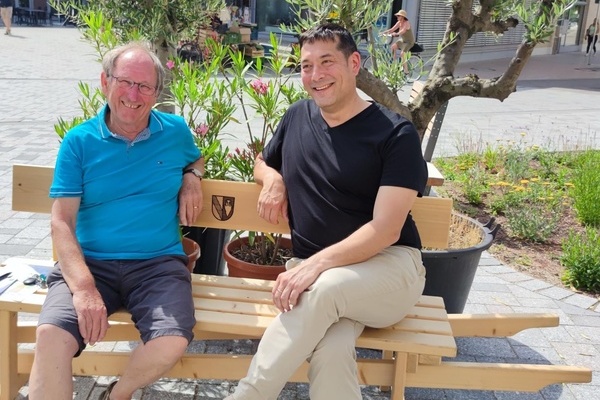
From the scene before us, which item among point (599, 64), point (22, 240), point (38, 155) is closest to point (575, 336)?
point (22, 240)

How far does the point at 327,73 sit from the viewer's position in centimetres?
280

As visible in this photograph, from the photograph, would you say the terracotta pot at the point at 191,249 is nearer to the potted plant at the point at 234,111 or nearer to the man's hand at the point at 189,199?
the potted plant at the point at 234,111

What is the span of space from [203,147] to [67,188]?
98cm

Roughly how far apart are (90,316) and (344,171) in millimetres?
1172

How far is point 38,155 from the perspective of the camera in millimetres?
7457

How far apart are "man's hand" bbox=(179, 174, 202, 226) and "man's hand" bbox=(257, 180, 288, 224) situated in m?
0.29

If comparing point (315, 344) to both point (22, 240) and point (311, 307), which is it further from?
point (22, 240)

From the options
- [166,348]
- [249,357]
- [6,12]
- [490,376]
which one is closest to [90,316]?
[166,348]

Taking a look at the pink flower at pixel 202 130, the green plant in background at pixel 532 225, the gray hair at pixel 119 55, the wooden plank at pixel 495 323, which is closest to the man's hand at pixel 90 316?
the gray hair at pixel 119 55

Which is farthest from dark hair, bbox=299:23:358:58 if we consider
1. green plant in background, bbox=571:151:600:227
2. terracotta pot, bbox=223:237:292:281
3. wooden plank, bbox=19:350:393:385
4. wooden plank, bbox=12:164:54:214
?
green plant in background, bbox=571:151:600:227

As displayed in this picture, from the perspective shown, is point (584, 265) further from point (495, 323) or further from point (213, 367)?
point (213, 367)

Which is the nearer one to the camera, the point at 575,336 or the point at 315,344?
the point at 315,344

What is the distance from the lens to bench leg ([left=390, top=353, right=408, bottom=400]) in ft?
8.96

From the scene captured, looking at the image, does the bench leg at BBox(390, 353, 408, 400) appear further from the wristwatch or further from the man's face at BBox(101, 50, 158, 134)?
the man's face at BBox(101, 50, 158, 134)
